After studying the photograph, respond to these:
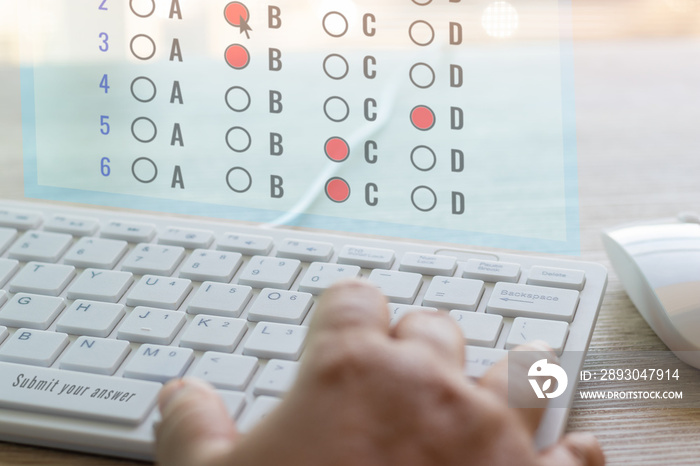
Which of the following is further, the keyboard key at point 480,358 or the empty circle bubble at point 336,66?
the empty circle bubble at point 336,66

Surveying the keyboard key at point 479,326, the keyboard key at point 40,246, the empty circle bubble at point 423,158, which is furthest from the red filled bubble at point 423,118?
the keyboard key at point 40,246

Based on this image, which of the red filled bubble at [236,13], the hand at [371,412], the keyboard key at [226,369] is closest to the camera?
the hand at [371,412]

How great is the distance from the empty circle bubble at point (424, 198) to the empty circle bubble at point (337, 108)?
2.4 inches

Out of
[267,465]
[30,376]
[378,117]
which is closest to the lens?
[267,465]

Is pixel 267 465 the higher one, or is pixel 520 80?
pixel 520 80

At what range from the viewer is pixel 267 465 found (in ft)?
0.69

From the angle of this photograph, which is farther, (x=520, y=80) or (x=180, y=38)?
(x=520, y=80)

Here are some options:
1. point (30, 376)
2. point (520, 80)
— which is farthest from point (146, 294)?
point (520, 80)

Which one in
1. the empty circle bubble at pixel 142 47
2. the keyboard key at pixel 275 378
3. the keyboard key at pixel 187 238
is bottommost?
the keyboard key at pixel 275 378

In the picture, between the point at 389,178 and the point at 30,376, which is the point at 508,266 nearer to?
the point at 389,178

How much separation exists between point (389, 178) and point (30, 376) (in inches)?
8.4

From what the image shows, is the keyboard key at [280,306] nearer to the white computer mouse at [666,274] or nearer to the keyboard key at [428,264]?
the keyboard key at [428,264]

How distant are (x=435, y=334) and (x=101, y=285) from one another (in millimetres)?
211

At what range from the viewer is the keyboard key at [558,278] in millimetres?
367
